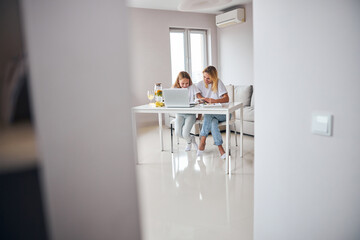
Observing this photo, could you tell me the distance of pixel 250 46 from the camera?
5.74 meters

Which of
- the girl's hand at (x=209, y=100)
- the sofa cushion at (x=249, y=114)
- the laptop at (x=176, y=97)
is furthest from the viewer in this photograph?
the sofa cushion at (x=249, y=114)

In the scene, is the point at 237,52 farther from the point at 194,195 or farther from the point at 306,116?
the point at 306,116

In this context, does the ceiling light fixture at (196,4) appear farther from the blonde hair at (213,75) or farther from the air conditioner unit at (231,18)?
the air conditioner unit at (231,18)

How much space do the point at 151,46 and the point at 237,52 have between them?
188 cm

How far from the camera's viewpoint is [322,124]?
43.1 inches

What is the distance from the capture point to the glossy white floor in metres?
1.93

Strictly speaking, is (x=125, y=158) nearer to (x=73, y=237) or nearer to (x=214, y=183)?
(x=73, y=237)

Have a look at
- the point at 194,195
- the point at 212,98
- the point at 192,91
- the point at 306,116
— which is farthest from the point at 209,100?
the point at 306,116

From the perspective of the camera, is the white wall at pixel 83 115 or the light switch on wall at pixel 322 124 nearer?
the white wall at pixel 83 115

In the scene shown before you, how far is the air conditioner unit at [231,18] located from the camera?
5582mm

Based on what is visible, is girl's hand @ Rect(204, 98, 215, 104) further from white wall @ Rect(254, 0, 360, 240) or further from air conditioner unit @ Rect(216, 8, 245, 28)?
air conditioner unit @ Rect(216, 8, 245, 28)

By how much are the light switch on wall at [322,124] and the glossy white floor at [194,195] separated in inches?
30.6

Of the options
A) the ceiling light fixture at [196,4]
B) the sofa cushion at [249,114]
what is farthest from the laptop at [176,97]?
the sofa cushion at [249,114]

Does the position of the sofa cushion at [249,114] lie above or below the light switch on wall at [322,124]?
below
